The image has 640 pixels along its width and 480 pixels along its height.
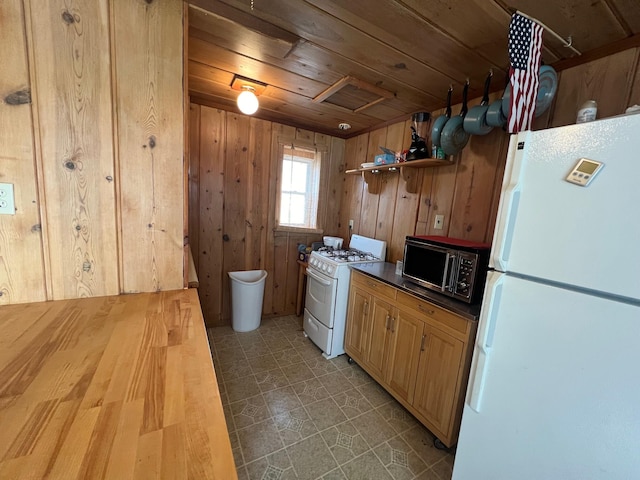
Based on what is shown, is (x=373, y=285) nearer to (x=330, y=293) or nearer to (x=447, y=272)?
(x=330, y=293)

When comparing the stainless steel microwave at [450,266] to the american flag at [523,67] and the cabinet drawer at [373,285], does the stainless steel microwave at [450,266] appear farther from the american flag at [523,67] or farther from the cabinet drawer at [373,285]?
the american flag at [523,67]

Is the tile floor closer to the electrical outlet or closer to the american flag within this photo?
the electrical outlet

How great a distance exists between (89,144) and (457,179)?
232 centimetres

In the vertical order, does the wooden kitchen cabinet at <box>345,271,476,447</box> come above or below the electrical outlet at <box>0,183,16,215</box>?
below

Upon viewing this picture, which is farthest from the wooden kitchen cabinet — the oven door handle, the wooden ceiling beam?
the wooden ceiling beam

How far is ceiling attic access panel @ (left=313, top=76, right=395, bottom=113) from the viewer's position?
1.93m

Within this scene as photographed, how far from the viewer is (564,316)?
93 centimetres

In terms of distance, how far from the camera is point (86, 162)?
1124mm

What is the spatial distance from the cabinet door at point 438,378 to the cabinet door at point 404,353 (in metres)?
0.05

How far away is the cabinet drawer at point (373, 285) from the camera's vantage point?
6.49 ft

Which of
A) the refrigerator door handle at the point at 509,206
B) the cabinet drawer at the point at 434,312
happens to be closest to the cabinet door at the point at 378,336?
the cabinet drawer at the point at 434,312

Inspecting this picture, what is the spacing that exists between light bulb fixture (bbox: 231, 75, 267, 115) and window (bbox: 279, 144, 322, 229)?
84 centimetres

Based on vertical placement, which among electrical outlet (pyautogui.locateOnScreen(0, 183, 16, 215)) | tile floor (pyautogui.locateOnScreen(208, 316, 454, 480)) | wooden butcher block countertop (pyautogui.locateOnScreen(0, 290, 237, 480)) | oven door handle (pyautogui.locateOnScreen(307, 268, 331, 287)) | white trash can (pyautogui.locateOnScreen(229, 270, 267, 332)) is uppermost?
electrical outlet (pyautogui.locateOnScreen(0, 183, 16, 215))

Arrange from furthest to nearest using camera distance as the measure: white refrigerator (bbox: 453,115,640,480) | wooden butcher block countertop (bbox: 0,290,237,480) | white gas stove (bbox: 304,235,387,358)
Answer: white gas stove (bbox: 304,235,387,358) → white refrigerator (bbox: 453,115,640,480) → wooden butcher block countertop (bbox: 0,290,237,480)
